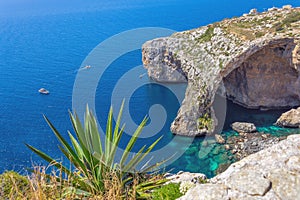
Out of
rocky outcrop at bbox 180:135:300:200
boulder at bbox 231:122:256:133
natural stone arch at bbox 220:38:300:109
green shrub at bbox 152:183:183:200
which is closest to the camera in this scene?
rocky outcrop at bbox 180:135:300:200

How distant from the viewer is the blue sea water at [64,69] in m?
26.4

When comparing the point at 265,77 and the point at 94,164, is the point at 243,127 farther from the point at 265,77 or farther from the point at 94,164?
the point at 94,164

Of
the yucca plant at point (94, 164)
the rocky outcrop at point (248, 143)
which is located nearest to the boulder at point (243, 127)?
the rocky outcrop at point (248, 143)

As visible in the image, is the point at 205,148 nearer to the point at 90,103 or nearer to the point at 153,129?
the point at 153,129

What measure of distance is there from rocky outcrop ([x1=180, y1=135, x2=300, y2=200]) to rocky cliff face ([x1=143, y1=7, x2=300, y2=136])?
22.4 m

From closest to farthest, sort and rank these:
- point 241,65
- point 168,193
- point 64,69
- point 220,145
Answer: point 168,193
point 220,145
point 241,65
point 64,69

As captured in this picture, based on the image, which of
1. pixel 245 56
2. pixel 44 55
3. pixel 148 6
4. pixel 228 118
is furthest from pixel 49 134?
pixel 148 6

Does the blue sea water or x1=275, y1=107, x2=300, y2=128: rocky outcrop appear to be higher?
the blue sea water

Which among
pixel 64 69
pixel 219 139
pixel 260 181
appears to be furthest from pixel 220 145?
pixel 64 69

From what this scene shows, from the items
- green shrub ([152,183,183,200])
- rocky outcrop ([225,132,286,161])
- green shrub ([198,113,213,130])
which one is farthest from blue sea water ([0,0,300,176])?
green shrub ([152,183,183,200])

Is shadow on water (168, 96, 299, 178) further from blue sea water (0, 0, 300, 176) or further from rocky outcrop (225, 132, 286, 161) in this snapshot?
rocky outcrop (225, 132, 286, 161)

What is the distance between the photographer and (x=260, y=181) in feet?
12.1

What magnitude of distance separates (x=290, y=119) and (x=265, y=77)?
4547mm

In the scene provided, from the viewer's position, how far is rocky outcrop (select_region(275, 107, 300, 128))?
26.6m
